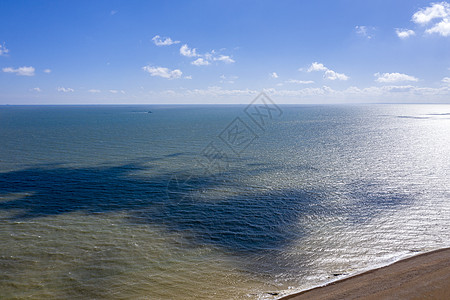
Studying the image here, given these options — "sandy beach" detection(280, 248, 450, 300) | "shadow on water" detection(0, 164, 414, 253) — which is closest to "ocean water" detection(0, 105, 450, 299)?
"shadow on water" detection(0, 164, 414, 253)

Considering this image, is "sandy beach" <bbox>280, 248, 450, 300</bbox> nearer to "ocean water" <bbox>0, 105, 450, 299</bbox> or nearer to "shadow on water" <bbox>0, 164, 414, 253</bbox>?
"ocean water" <bbox>0, 105, 450, 299</bbox>

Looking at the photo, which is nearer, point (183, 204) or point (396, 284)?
point (396, 284)

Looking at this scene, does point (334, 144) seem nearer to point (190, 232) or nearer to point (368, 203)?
point (368, 203)

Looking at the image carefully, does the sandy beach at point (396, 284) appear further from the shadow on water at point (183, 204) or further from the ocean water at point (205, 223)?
the shadow on water at point (183, 204)

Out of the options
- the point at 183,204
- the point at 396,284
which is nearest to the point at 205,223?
the point at 183,204

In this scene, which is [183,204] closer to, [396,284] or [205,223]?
[205,223]

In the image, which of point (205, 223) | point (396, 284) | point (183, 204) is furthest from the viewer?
point (183, 204)
